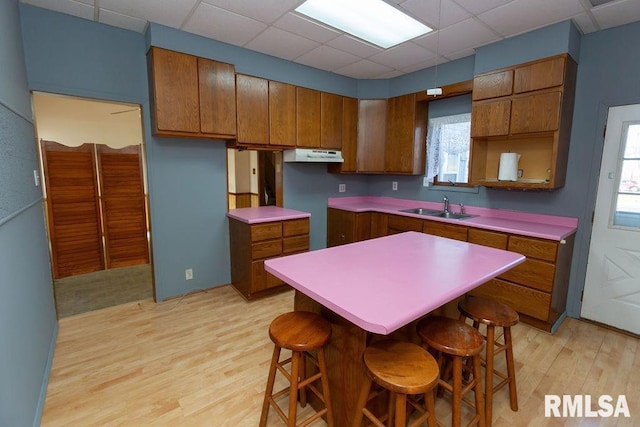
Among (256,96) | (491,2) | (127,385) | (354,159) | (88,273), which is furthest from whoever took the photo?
(354,159)

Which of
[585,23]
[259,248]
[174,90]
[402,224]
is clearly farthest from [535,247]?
[174,90]

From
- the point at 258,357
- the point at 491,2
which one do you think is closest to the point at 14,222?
the point at 258,357

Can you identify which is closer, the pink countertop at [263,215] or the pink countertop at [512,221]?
the pink countertop at [512,221]

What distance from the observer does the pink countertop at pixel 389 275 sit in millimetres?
1124

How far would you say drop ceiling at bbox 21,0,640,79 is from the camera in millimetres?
2318

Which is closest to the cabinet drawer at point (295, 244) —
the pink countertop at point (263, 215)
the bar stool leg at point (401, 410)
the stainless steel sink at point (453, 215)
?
the pink countertop at point (263, 215)

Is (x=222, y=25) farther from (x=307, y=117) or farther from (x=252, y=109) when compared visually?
(x=307, y=117)

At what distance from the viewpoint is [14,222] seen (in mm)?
1627

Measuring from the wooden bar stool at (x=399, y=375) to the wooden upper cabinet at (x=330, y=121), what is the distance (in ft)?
9.80

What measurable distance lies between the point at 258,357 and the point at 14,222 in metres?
1.72

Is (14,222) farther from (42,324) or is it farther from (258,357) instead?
(258,357)

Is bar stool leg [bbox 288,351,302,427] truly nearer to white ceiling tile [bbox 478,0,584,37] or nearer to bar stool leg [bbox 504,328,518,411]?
bar stool leg [bbox 504,328,518,411]
